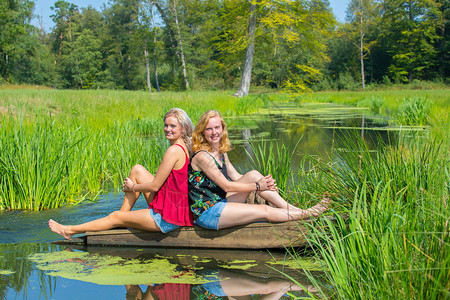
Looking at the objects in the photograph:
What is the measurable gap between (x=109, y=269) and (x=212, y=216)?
82cm

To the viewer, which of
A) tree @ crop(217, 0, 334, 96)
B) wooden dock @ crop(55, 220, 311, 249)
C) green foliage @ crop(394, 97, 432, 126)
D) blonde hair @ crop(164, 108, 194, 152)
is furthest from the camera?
tree @ crop(217, 0, 334, 96)

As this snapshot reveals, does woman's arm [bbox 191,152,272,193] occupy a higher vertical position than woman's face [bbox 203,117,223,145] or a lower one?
lower

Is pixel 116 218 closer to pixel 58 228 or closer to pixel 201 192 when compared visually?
pixel 58 228

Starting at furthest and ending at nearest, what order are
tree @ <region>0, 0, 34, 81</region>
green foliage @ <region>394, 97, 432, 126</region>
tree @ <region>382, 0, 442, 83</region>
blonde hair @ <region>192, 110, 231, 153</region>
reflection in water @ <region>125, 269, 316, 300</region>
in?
tree @ <region>382, 0, 442, 83</region> < tree @ <region>0, 0, 34, 81</region> < green foliage @ <region>394, 97, 432, 126</region> < blonde hair @ <region>192, 110, 231, 153</region> < reflection in water @ <region>125, 269, 316, 300</region>

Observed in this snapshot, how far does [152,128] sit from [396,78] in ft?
111

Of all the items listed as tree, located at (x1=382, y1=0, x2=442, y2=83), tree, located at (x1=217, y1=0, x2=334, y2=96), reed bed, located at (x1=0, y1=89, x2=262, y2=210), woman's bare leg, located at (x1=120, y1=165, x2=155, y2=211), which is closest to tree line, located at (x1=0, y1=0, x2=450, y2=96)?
tree, located at (x1=382, y1=0, x2=442, y2=83)

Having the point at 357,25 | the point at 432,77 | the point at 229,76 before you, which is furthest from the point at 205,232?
the point at 357,25

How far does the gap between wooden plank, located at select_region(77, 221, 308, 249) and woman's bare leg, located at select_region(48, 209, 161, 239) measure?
49 mm

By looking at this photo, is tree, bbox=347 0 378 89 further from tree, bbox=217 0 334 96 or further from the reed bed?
the reed bed

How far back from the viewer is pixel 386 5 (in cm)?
4000

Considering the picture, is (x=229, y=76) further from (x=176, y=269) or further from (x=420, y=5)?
(x=176, y=269)

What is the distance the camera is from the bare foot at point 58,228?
3559mm

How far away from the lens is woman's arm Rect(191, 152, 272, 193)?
130 inches

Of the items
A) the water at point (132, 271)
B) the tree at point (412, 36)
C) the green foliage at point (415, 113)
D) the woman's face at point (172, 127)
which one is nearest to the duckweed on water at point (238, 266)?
the water at point (132, 271)
